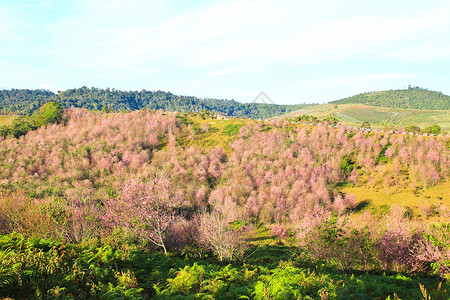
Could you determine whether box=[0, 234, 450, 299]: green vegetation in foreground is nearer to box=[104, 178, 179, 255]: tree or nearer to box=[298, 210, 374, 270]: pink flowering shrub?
box=[298, 210, 374, 270]: pink flowering shrub

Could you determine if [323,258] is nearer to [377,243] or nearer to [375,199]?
[377,243]

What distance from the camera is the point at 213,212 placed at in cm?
2831

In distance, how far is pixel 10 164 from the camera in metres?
76.6

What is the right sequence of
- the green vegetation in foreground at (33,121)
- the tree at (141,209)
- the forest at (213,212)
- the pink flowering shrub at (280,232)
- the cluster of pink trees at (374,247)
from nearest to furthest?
the forest at (213,212), the cluster of pink trees at (374,247), the tree at (141,209), the pink flowering shrub at (280,232), the green vegetation in foreground at (33,121)

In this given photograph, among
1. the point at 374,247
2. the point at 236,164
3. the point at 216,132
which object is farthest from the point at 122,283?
the point at 216,132

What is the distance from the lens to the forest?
39.6 ft

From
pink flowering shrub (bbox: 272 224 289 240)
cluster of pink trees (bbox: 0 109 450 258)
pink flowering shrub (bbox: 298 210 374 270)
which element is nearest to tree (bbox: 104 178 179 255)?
pink flowering shrub (bbox: 298 210 374 270)

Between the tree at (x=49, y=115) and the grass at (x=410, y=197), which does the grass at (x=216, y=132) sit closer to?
the grass at (x=410, y=197)

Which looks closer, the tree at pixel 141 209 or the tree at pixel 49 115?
the tree at pixel 141 209

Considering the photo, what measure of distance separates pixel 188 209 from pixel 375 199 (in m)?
48.2

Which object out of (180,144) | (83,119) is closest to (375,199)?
(180,144)

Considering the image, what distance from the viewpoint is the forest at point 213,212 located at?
12.1 m

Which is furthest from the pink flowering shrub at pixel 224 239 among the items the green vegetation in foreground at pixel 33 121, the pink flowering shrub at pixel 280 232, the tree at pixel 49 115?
the tree at pixel 49 115

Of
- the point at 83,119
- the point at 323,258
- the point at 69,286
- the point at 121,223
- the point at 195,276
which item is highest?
the point at 83,119
